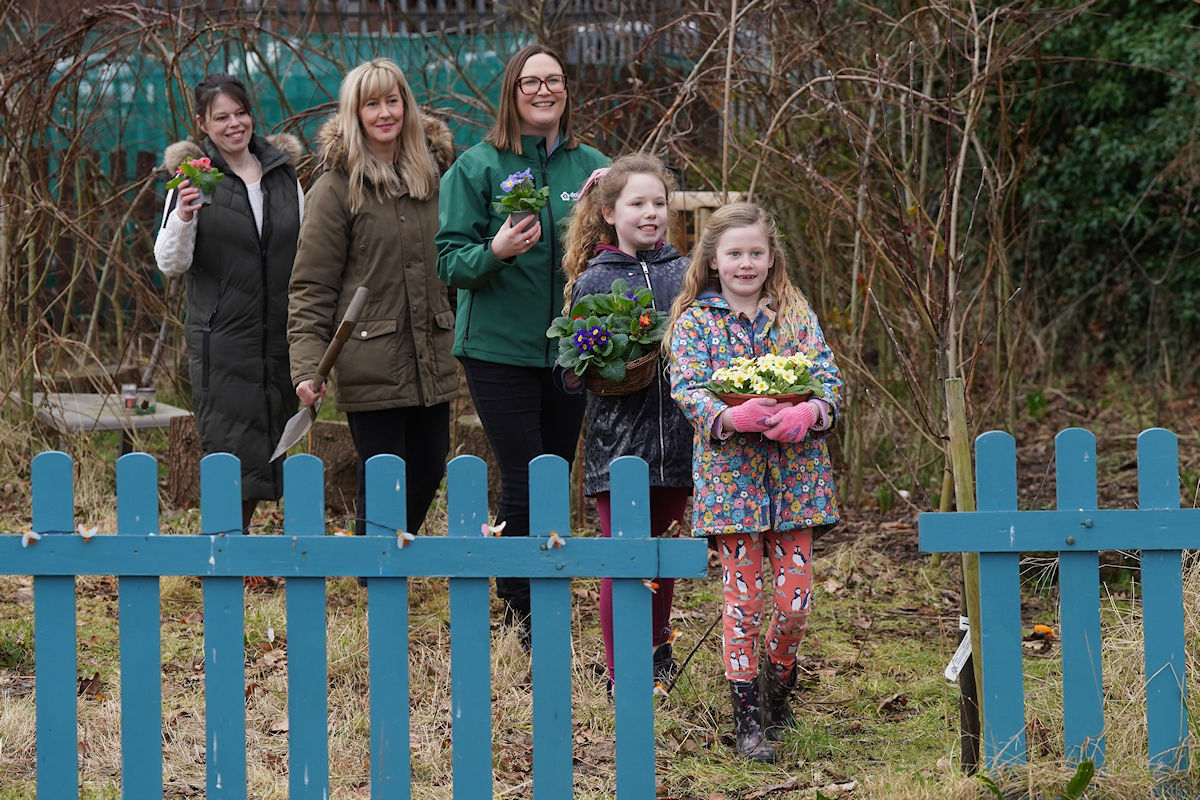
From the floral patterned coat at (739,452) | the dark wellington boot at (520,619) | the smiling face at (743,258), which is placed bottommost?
the dark wellington boot at (520,619)

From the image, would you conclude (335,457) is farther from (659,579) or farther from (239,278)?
(659,579)

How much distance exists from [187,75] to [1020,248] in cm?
580

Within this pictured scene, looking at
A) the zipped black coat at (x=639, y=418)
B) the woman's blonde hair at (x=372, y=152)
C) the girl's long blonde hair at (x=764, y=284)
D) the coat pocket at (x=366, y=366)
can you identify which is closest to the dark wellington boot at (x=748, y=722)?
the zipped black coat at (x=639, y=418)

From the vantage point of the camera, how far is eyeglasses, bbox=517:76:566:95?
3574 millimetres

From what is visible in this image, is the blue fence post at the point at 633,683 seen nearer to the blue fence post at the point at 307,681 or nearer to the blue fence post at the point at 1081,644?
the blue fence post at the point at 307,681

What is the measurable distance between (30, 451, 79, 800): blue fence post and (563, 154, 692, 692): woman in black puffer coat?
4.02ft

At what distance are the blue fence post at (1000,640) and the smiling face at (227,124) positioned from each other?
263 centimetres

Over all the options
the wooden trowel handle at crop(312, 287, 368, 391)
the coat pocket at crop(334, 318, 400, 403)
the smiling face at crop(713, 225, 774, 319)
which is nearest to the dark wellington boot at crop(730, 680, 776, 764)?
the smiling face at crop(713, 225, 774, 319)

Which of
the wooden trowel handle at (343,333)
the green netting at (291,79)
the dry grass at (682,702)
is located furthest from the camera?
the green netting at (291,79)

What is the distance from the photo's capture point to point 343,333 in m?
3.18

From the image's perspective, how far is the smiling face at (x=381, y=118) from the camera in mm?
3795

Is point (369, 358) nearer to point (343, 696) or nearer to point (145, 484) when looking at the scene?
point (343, 696)

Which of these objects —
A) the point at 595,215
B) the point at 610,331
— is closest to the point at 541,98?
the point at 595,215

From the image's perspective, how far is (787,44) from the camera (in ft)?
18.6
